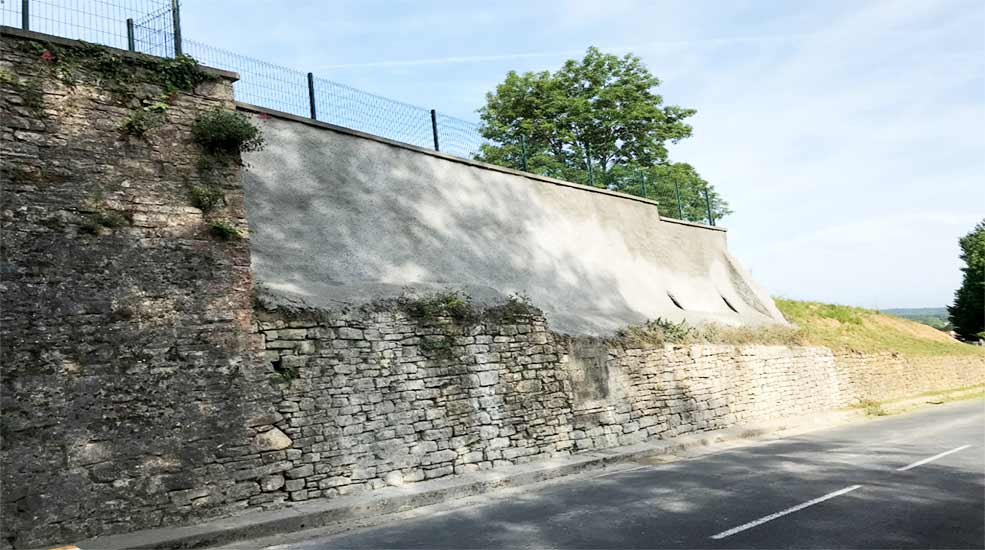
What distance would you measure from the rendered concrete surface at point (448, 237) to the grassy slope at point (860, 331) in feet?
13.7

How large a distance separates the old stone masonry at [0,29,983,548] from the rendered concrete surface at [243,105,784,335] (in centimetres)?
94

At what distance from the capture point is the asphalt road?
7332 millimetres

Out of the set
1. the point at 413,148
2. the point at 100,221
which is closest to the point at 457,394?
the point at 100,221

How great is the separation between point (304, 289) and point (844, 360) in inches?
777

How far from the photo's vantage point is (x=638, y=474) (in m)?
11.6

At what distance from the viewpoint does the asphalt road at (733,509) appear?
24.1 ft

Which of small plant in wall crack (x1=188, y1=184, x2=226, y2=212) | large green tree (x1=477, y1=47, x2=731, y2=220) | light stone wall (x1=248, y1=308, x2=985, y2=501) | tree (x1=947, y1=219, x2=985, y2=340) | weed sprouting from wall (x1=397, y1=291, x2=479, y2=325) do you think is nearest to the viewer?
small plant in wall crack (x1=188, y1=184, x2=226, y2=212)

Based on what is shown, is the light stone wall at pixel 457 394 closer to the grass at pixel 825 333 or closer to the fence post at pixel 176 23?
the grass at pixel 825 333

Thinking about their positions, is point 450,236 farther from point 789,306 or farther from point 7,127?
point 789,306

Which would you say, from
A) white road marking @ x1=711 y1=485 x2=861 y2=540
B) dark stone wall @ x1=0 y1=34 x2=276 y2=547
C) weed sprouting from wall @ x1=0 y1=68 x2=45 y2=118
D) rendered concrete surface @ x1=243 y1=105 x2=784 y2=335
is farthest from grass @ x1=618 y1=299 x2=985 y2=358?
weed sprouting from wall @ x1=0 y1=68 x2=45 y2=118

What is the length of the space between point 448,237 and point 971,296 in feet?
186

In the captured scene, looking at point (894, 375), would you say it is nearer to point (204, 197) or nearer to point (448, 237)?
point (448, 237)

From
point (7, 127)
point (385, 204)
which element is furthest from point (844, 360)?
point (7, 127)

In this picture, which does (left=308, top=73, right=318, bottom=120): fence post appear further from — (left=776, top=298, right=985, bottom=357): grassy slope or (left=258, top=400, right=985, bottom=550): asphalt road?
(left=776, top=298, right=985, bottom=357): grassy slope
